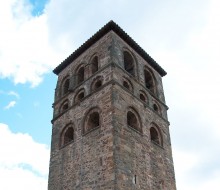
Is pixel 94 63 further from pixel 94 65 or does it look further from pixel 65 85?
pixel 65 85

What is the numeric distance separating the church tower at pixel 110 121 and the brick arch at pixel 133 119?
5cm

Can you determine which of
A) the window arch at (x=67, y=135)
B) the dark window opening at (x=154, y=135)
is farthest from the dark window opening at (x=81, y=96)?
the dark window opening at (x=154, y=135)

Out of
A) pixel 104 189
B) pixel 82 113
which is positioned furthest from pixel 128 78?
pixel 104 189

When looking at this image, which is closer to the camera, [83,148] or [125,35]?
[83,148]

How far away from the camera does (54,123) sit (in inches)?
647

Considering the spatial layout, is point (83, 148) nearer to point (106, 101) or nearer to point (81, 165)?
point (81, 165)

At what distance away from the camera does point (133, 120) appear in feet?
47.1

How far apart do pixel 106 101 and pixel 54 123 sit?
4175 mm

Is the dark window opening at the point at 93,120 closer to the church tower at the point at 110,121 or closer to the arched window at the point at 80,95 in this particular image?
the church tower at the point at 110,121

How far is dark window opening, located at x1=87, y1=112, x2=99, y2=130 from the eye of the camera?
46.6 ft

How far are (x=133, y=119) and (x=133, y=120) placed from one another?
0.15 ft

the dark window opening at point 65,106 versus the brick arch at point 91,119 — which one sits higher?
the dark window opening at point 65,106

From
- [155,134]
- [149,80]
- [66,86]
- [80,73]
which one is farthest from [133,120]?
[66,86]

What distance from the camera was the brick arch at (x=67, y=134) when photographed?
15.2m
